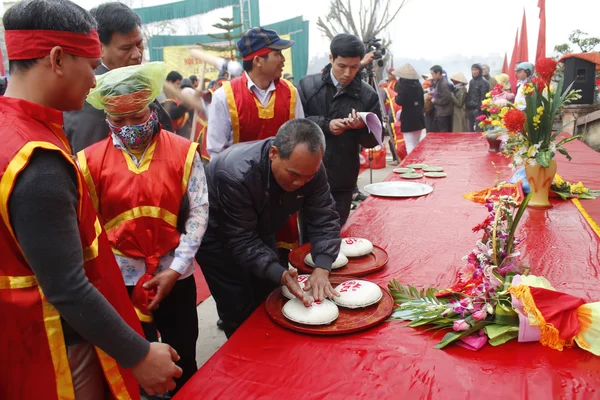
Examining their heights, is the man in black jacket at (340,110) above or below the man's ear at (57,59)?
below

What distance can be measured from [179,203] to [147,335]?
1.75 ft

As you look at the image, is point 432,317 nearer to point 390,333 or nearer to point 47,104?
point 390,333

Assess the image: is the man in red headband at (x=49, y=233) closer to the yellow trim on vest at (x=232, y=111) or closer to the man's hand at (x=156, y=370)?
A: the man's hand at (x=156, y=370)

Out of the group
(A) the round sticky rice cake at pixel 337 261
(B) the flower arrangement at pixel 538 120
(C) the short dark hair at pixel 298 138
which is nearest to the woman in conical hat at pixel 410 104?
(B) the flower arrangement at pixel 538 120

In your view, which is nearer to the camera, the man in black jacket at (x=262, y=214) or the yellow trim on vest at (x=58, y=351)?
the yellow trim on vest at (x=58, y=351)

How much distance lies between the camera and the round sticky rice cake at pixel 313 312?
46.7 inches

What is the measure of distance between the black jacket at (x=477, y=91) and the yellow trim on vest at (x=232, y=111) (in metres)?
6.13

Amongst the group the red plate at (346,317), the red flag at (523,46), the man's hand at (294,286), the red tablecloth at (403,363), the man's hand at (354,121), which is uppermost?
the red flag at (523,46)

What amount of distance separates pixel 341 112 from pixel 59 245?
2.10 metres

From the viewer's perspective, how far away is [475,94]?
7.48m

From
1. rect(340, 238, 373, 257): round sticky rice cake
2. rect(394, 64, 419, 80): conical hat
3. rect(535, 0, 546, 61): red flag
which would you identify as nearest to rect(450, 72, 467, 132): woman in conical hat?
rect(535, 0, 546, 61): red flag

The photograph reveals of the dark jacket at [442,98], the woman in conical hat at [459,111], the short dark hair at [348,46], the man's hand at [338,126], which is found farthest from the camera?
the woman in conical hat at [459,111]

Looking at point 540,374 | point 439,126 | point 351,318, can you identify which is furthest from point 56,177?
point 439,126

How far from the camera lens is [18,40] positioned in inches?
32.5
